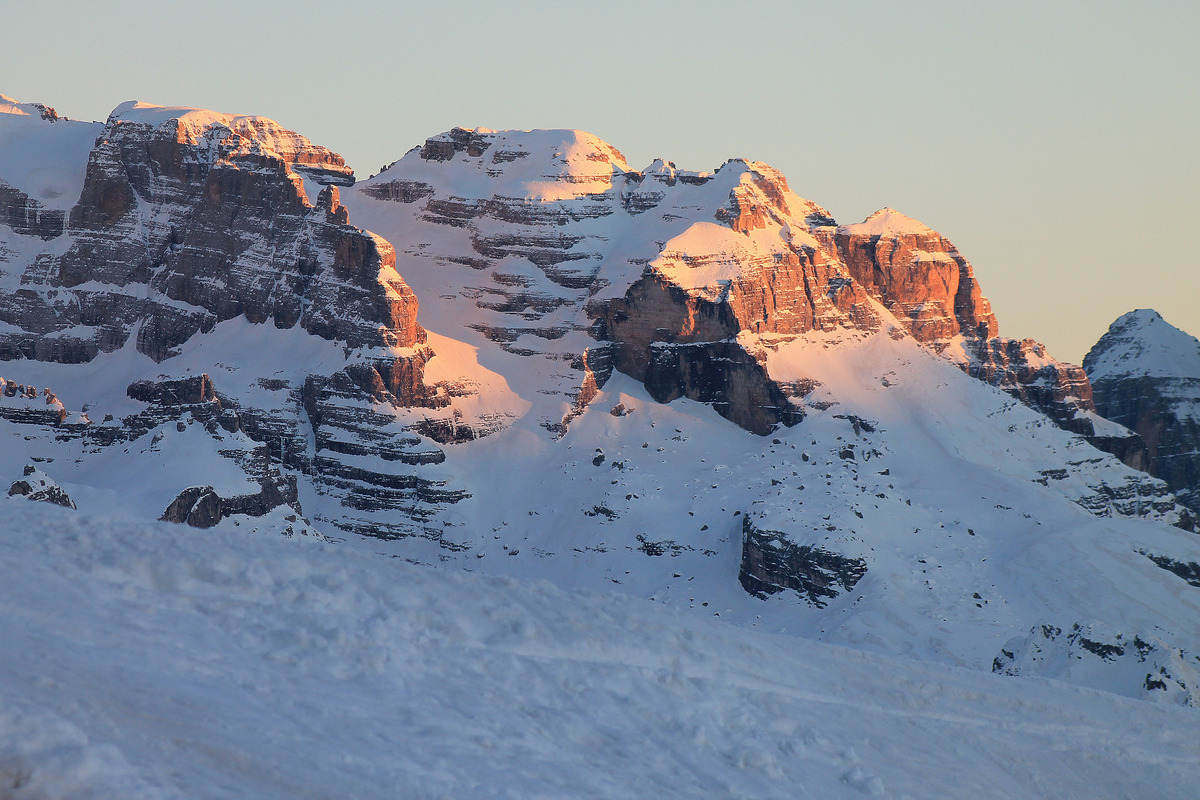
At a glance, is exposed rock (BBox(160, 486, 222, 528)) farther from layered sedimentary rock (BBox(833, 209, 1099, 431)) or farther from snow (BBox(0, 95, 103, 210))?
layered sedimentary rock (BBox(833, 209, 1099, 431))

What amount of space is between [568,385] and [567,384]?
30cm

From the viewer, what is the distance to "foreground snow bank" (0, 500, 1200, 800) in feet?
62.2

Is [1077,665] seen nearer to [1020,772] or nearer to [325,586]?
[1020,772]

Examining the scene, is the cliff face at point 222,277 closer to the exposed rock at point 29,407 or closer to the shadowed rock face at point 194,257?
the shadowed rock face at point 194,257

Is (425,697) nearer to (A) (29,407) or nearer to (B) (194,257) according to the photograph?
(A) (29,407)

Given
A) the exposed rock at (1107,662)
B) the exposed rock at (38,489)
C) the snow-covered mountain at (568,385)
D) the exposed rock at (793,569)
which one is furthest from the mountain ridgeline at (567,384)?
the exposed rock at (1107,662)

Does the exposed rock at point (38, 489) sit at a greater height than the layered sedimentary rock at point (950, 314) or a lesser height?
lesser

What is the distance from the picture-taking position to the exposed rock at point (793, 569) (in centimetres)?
11894

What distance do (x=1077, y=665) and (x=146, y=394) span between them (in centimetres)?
9187

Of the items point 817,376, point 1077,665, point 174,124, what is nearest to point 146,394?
point 174,124

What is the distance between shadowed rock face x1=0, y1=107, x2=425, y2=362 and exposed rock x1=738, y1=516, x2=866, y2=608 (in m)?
46.1

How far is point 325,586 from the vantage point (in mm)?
26625

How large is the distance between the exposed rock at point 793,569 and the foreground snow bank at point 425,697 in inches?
3365

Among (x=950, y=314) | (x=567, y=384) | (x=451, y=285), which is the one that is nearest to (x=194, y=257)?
(x=451, y=285)
